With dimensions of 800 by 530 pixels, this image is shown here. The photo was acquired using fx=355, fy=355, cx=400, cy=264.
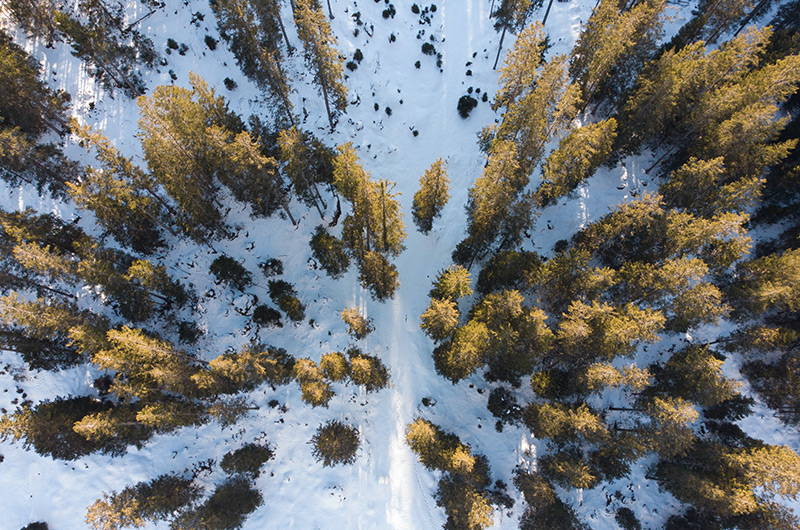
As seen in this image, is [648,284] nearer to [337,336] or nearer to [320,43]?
[337,336]

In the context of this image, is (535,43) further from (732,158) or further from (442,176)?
(732,158)

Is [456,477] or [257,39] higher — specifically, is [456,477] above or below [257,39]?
below

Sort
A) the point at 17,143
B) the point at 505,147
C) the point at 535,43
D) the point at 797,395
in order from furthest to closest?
the point at 797,395, the point at 17,143, the point at 535,43, the point at 505,147

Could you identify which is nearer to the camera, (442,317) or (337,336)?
(442,317)

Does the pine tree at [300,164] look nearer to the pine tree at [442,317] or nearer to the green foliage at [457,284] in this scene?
the green foliage at [457,284]

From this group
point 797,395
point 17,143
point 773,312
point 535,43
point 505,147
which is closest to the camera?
point 505,147

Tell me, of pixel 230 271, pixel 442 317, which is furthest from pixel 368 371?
pixel 230 271

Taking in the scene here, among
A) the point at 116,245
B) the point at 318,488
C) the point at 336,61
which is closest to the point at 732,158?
the point at 336,61
